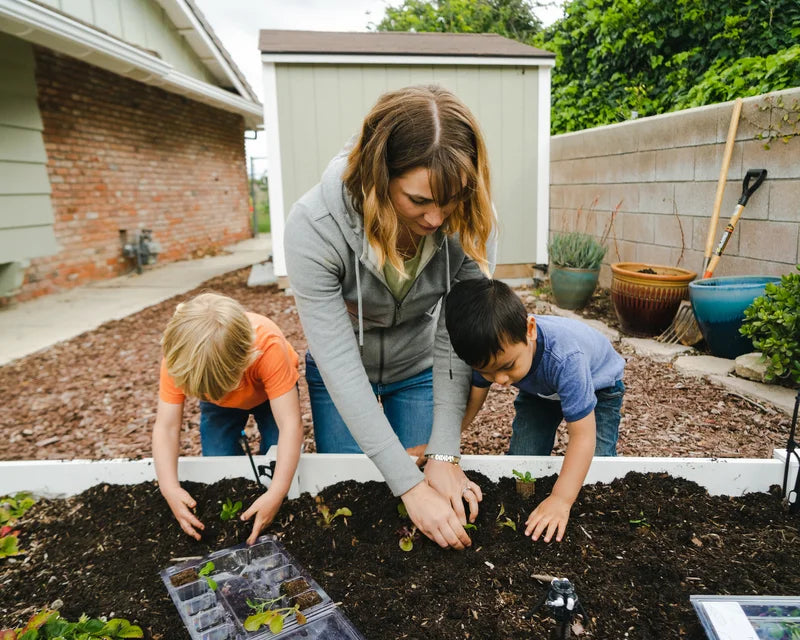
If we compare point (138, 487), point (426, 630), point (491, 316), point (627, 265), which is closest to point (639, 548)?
point (426, 630)

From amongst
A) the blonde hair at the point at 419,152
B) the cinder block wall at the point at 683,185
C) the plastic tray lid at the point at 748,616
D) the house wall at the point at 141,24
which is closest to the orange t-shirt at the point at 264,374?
the blonde hair at the point at 419,152

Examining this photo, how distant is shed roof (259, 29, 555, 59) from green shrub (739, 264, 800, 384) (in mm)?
3887

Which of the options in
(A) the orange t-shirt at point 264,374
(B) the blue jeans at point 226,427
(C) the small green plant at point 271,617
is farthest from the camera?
(B) the blue jeans at point 226,427

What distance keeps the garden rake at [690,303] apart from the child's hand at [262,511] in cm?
311

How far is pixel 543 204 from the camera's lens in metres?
6.32

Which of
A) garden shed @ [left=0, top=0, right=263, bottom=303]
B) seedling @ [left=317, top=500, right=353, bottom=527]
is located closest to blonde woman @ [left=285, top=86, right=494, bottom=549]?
seedling @ [left=317, top=500, right=353, bottom=527]

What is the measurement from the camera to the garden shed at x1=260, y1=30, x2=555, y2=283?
5719mm

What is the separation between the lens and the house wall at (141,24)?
6488 mm

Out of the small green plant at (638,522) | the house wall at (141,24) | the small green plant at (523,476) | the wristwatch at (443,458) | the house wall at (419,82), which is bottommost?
the small green plant at (638,522)

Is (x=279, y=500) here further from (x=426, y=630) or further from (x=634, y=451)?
Answer: (x=634, y=451)

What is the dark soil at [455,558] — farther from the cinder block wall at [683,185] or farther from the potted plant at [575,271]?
the potted plant at [575,271]

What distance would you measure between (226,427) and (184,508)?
2.05 feet

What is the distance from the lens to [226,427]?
222cm

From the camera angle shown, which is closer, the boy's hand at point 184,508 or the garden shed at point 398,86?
the boy's hand at point 184,508
